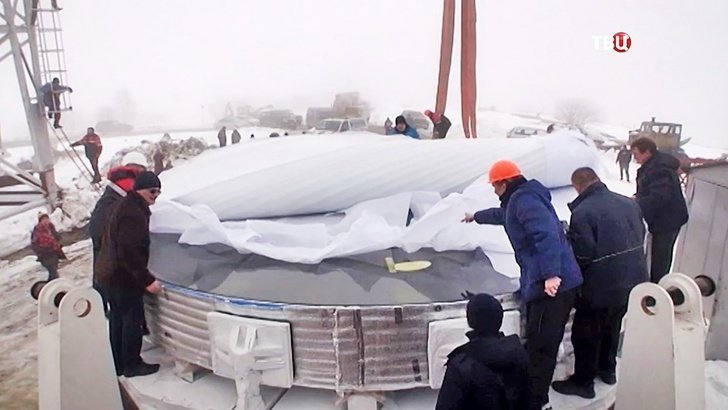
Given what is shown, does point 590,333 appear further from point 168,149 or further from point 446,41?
point 168,149

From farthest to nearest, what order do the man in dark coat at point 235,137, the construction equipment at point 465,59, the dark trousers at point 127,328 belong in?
the man in dark coat at point 235,137 → the construction equipment at point 465,59 → the dark trousers at point 127,328

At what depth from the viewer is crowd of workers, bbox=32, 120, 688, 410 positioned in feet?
2.57

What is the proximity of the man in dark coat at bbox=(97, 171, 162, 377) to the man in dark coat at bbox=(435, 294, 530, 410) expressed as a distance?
72 centimetres

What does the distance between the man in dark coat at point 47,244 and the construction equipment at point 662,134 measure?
1823 mm

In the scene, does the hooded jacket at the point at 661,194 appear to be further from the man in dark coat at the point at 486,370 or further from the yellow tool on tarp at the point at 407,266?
the man in dark coat at the point at 486,370

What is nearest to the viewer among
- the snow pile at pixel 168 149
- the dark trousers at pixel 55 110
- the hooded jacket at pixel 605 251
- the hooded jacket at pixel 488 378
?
the hooded jacket at pixel 488 378

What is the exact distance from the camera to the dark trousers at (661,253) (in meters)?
1.50

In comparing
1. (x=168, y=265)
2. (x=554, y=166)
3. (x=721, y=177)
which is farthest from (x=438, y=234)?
(x=721, y=177)

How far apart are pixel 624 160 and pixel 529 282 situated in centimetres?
83

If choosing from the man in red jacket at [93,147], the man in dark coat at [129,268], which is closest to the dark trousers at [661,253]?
the man in dark coat at [129,268]

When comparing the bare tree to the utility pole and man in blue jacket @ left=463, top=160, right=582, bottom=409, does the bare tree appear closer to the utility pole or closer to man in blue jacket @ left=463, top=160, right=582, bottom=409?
man in blue jacket @ left=463, top=160, right=582, bottom=409

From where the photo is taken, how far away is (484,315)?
79 cm

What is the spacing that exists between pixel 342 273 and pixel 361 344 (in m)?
0.19
